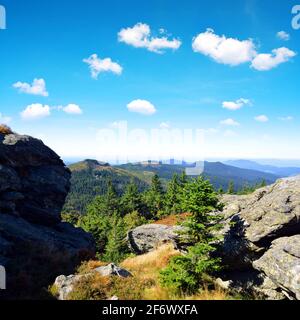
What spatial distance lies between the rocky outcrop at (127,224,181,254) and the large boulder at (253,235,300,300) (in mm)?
12217

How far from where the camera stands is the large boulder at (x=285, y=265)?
13.1 meters

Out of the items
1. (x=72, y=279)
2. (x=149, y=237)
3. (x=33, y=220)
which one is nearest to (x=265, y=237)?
(x=72, y=279)

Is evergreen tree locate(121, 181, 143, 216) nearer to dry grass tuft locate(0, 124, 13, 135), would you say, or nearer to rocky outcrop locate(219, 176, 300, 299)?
dry grass tuft locate(0, 124, 13, 135)

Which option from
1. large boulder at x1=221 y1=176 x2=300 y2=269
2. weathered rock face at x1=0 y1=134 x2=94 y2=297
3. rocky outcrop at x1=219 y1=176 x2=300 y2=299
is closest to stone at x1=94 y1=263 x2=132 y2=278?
weathered rock face at x1=0 y1=134 x2=94 y2=297

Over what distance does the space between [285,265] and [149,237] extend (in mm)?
16843

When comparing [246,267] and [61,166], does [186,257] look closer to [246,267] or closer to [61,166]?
[246,267]

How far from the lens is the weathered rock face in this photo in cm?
1577

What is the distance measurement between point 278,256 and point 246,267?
4.26m

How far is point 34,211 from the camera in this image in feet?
76.1

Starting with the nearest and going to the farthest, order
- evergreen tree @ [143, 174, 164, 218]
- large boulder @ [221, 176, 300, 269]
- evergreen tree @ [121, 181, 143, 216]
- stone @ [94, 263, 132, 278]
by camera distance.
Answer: stone @ [94, 263, 132, 278], large boulder @ [221, 176, 300, 269], evergreen tree @ [143, 174, 164, 218], evergreen tree @ [121, 181, 143, 216]

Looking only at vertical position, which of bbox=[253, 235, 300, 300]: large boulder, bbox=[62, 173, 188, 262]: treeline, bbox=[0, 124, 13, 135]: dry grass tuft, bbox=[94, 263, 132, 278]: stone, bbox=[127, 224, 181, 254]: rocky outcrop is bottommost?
bbox=[62, 173, 188, 262]: treeline
